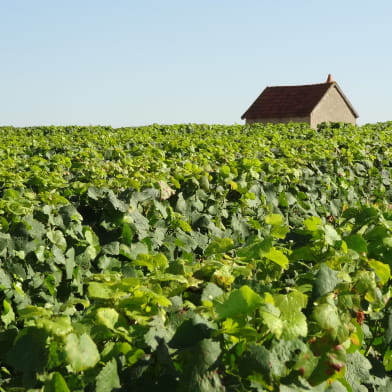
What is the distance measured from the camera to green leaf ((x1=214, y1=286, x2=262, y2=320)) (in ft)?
6.59

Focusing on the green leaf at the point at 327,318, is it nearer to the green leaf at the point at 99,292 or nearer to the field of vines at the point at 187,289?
the field of vines at the point at 187,289

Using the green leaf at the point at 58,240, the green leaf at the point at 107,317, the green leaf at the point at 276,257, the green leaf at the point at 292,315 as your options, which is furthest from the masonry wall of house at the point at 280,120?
the green leaf at the point at 107,317

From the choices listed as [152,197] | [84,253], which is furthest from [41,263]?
[152,197]

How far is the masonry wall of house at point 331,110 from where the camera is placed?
4522 cm

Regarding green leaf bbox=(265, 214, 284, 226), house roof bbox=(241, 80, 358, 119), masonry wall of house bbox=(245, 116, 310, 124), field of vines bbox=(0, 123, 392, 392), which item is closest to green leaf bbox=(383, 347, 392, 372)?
field of vines bbox=(0, 123, 392, 392)

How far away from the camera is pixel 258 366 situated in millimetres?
1926

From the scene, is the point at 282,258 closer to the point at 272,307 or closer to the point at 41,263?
the point at 272,307

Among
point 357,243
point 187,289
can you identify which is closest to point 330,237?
point 357,243

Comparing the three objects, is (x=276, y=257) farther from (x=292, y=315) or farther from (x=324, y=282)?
(x=292, y=315)

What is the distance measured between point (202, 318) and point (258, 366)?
0.25 m

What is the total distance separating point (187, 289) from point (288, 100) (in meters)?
46.3

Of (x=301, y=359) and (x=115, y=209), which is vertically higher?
(x=115, y=209)

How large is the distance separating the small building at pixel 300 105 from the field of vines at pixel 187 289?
39.8 metres

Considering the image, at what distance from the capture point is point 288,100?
47.6m
